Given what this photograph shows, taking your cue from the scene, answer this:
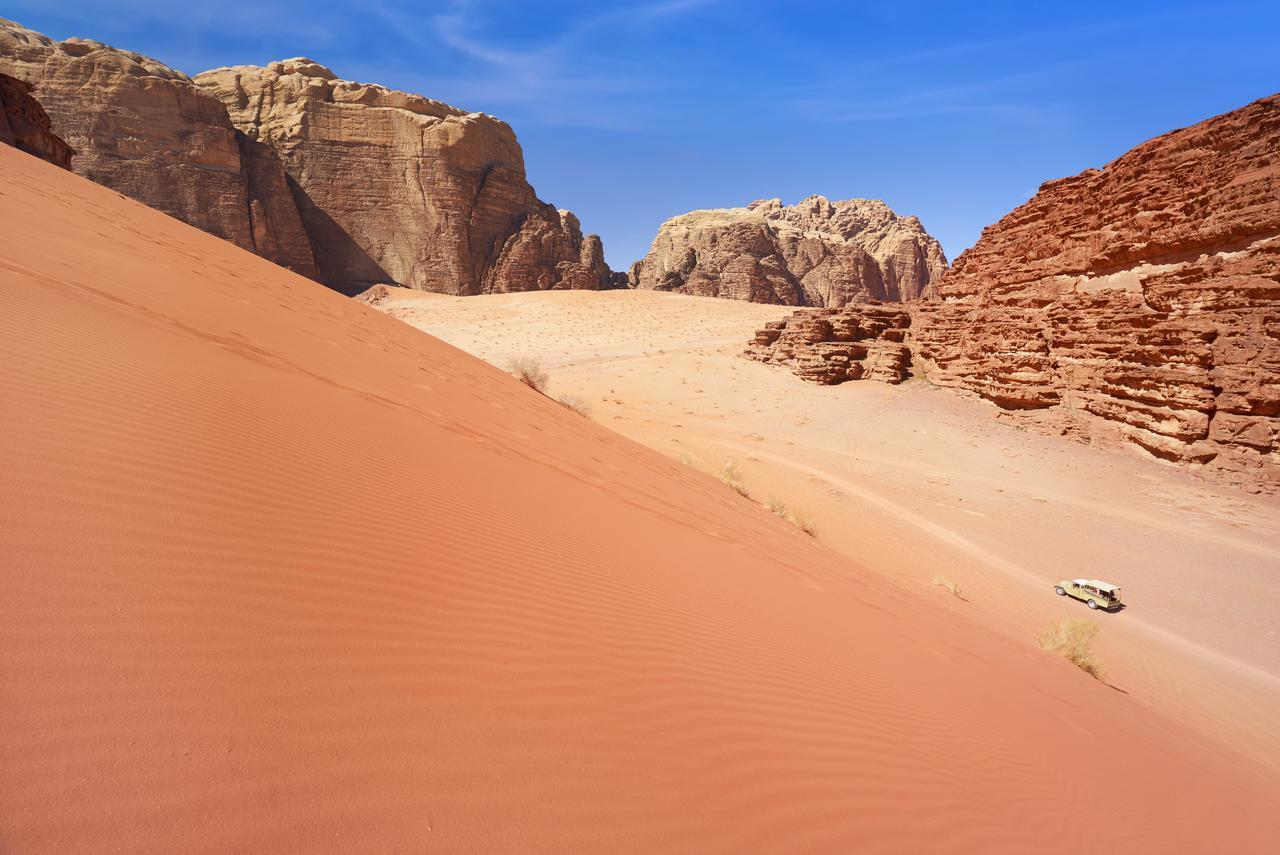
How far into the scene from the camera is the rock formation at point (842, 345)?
22547 mm

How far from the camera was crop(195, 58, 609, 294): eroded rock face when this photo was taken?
44.7 metres

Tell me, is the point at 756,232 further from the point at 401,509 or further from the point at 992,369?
the point at 401,509

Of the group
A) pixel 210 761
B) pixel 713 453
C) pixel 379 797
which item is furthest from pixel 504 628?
pixel 713 453

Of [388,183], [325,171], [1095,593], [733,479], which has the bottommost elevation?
[1095,593]

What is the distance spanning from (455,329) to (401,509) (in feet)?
112

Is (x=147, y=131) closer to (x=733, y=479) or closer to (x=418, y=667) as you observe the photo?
(x=733, y=479)

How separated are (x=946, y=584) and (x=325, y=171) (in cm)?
5096

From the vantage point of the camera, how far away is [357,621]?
194 cm

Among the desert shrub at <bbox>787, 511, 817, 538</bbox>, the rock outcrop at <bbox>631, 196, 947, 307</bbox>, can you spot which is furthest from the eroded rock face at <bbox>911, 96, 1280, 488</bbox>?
the rock outcrop at <bbox>631, 196, 947, 307</bbox>

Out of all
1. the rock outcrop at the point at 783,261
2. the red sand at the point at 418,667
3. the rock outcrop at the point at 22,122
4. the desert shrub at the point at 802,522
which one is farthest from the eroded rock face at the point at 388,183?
the red sand at the point at 418,667

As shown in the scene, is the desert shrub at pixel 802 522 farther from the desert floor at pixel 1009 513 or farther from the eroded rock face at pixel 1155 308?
the eroded rock face at pixel 1155 308

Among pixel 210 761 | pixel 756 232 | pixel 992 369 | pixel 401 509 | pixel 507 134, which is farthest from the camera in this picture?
pixel 756 232

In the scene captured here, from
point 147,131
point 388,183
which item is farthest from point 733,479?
point 147,131

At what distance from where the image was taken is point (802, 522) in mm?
8578
